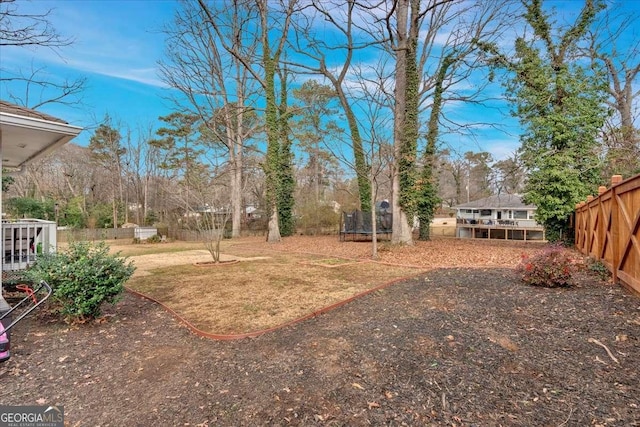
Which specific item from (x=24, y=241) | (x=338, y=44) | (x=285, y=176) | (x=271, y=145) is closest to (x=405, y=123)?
(x=338, y=44)

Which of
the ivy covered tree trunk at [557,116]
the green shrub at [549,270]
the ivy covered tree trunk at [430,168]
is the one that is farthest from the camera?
the ivy covered tree trunk at [430,168]

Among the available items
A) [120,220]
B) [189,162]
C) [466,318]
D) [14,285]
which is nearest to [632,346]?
[466,318]

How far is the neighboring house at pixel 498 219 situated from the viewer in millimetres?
22812

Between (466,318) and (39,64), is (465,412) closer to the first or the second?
(466,318)

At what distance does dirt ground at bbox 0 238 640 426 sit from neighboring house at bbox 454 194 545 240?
2113cm

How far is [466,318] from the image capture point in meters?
3.47

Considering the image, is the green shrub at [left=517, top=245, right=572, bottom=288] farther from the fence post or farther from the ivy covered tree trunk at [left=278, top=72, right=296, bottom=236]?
the ivy covered tree trunk at [left=278, top=72, right=296, bottom=236]

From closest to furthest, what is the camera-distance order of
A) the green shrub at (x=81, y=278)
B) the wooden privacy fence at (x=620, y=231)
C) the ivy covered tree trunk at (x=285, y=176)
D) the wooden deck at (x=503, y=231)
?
the green shrub at (x=81, y=278), the wooden privacy fence at (x=620, y=231), the ivy covered tree trunk at (x=285, y=176), the wooden deck at (x=503, y=231)

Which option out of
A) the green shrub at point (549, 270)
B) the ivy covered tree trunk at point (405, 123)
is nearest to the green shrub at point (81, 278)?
the green shrub at point (549, 270)

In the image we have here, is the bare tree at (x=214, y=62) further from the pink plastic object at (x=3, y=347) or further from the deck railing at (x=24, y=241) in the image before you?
the pink plastic object at (x=3, y=347)

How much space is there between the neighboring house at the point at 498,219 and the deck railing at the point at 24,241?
23.0 m

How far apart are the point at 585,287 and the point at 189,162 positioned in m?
22.3

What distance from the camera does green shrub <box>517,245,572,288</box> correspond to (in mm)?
4359

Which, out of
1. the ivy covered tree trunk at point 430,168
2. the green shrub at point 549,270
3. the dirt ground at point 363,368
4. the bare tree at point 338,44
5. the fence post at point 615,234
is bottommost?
the dirt ground at point 363,368
